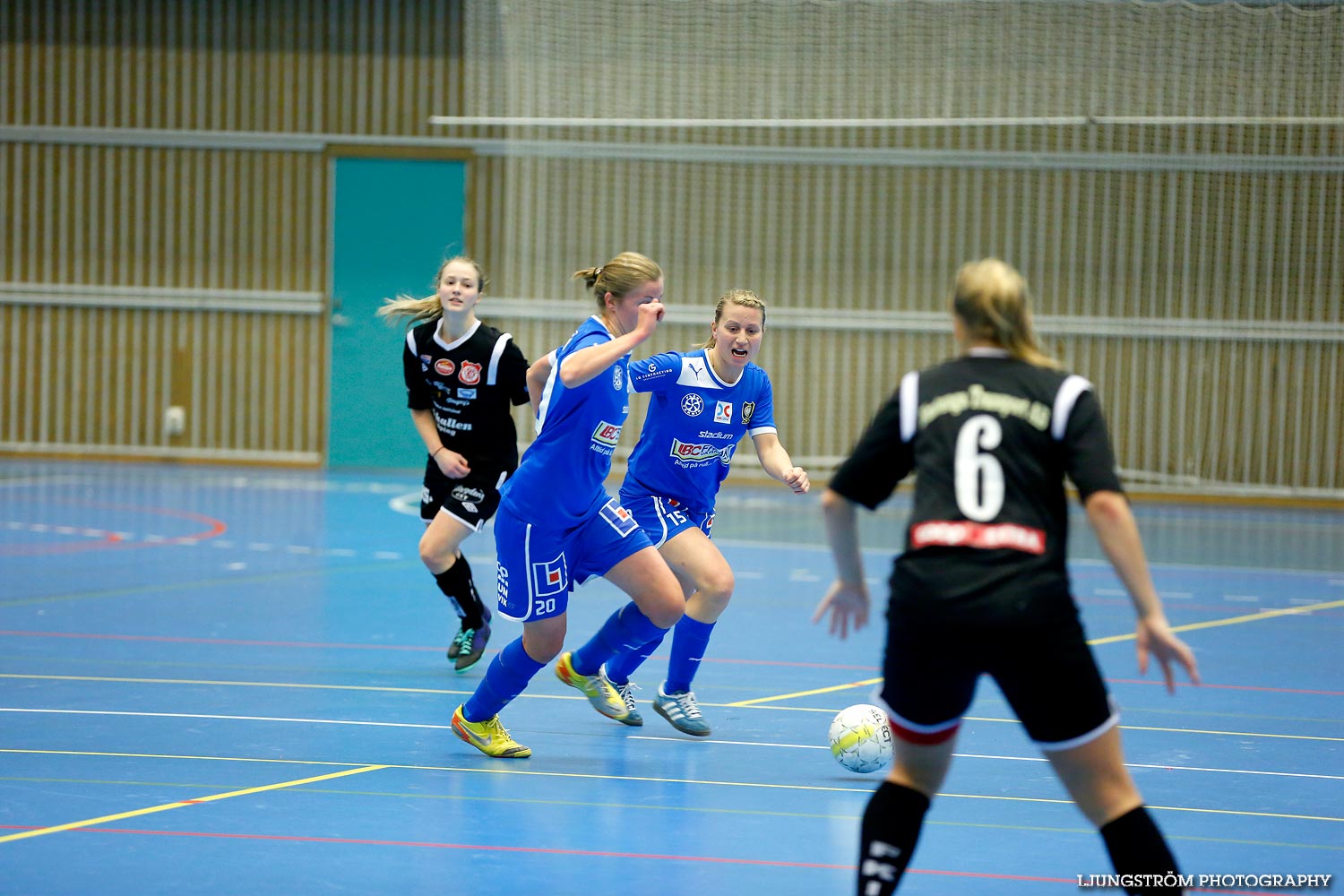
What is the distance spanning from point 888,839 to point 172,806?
2.31 meters

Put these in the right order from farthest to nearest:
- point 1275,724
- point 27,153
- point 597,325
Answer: point 27,153, point 1275,724, point 597,325

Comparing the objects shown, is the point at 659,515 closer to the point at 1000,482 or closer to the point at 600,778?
the point at 600,778

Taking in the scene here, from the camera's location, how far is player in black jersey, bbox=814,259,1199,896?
280 cm

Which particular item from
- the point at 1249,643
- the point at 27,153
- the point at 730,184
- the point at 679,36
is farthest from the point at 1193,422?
the point at 27,153

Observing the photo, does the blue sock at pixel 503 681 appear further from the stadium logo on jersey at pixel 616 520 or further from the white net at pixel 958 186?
the white net at pixel 958 186

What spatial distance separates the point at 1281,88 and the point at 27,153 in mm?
14769

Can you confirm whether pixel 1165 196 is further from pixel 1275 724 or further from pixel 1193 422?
pixel 1275 724

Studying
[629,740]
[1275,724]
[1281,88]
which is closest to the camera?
[629,740]

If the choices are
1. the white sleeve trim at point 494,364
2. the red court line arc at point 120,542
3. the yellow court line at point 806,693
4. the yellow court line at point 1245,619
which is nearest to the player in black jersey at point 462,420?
the white sleeve trim at point 494,364

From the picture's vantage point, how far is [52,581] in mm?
8875

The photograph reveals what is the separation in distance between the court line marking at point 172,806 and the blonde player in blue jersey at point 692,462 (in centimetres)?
121

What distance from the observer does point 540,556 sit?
187 inches

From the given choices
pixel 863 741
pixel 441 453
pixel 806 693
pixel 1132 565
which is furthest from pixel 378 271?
pixel 1132 565

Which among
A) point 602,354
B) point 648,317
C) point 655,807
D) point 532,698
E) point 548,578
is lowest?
point 532,698
